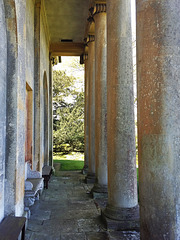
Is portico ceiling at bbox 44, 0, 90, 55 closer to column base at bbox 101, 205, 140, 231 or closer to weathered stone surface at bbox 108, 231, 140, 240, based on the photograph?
column base at bbox 101, 205, 140, 231

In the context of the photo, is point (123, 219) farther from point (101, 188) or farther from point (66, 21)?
point (66, 21)

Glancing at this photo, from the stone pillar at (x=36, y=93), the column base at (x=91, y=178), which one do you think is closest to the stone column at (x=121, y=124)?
the stone pillar at (x=36, y=93)

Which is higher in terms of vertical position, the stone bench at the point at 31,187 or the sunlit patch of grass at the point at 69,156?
the stone bench at the point at 31,187

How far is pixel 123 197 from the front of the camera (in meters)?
6.67

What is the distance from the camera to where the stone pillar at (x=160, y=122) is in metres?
3.59

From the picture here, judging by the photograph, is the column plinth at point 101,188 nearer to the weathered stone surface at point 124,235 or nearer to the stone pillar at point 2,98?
the weathered stone surface at point 124,235

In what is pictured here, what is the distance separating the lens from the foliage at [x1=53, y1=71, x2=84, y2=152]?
30.1 m

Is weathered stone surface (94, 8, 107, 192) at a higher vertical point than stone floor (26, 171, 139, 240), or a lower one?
higher

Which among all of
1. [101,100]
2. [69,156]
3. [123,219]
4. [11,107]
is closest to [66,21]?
[101,100]

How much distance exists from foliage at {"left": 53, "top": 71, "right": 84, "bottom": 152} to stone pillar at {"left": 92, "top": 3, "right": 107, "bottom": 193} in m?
20.0

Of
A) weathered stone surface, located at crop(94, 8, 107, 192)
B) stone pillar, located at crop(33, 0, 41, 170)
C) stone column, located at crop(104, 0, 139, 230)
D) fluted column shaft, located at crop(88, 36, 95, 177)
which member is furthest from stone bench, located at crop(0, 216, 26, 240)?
fluted column shaft, located at crop(88, 36, 95, 177)

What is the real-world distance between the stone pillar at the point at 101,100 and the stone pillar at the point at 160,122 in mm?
5871

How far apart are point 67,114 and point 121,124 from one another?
2447cm

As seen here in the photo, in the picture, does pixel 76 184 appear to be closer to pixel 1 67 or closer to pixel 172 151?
pixel 1 67
